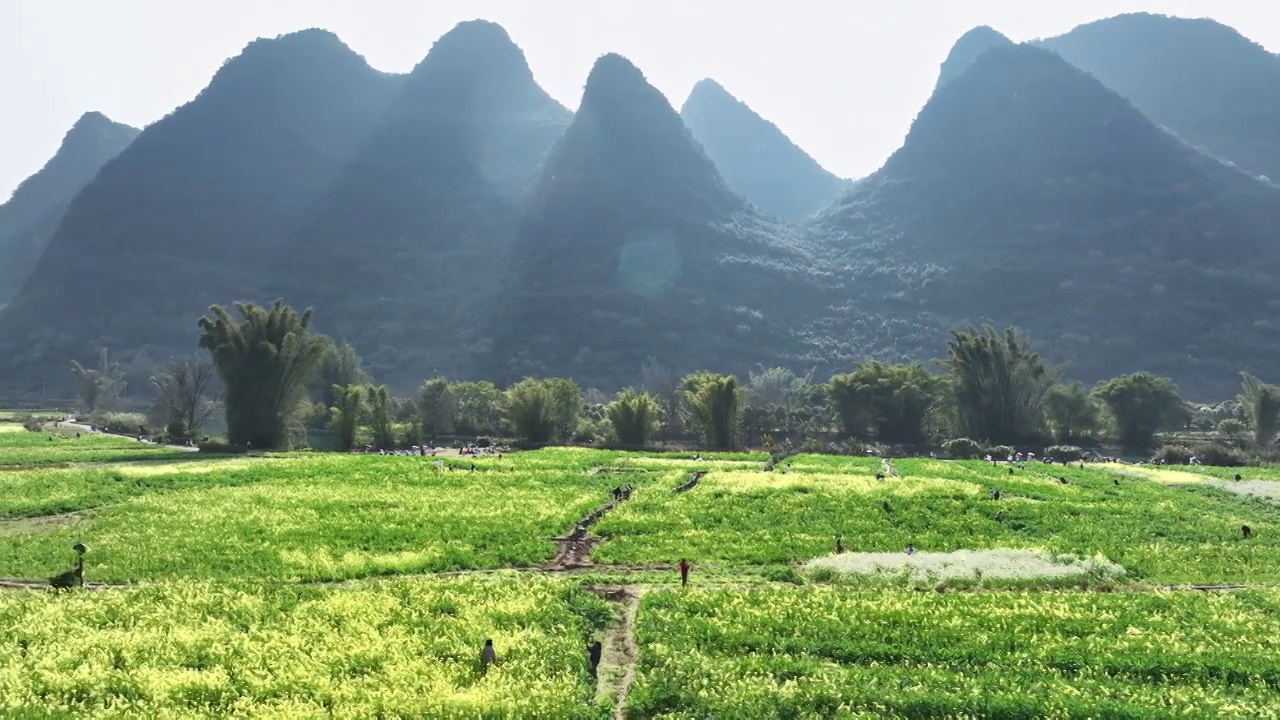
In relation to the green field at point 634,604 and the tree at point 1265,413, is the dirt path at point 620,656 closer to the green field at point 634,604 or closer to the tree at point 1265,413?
the green field at point 634,604

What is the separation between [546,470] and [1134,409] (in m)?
65.3

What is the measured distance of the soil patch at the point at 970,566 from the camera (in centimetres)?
2652

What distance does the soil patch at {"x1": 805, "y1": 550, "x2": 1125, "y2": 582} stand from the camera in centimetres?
2652

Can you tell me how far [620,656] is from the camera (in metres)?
18.9

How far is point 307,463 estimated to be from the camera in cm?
5497

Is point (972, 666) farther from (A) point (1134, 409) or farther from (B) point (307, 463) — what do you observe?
(A) point (1134, 409)

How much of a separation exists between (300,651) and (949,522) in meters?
27.9

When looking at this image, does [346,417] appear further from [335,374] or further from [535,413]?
[335,374]

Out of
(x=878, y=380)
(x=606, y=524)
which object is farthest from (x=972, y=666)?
(x=878, y=380)

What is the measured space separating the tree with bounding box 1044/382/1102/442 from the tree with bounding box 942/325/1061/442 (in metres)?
3.73

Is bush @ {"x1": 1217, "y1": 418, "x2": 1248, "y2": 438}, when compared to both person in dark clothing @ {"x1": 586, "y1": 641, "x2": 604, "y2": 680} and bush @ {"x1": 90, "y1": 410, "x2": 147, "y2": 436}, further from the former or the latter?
bush @ {"x1": 90, "y1": 410, "x2": 147, "y2": 436}

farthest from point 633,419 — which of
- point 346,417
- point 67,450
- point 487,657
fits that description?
point 487,657

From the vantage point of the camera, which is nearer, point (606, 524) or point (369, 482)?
point (606, 524)

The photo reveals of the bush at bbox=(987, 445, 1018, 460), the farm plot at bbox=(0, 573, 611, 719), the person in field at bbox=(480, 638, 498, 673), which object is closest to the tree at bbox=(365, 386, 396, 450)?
the bush at bbox=(987, 445, 1018, 460)
